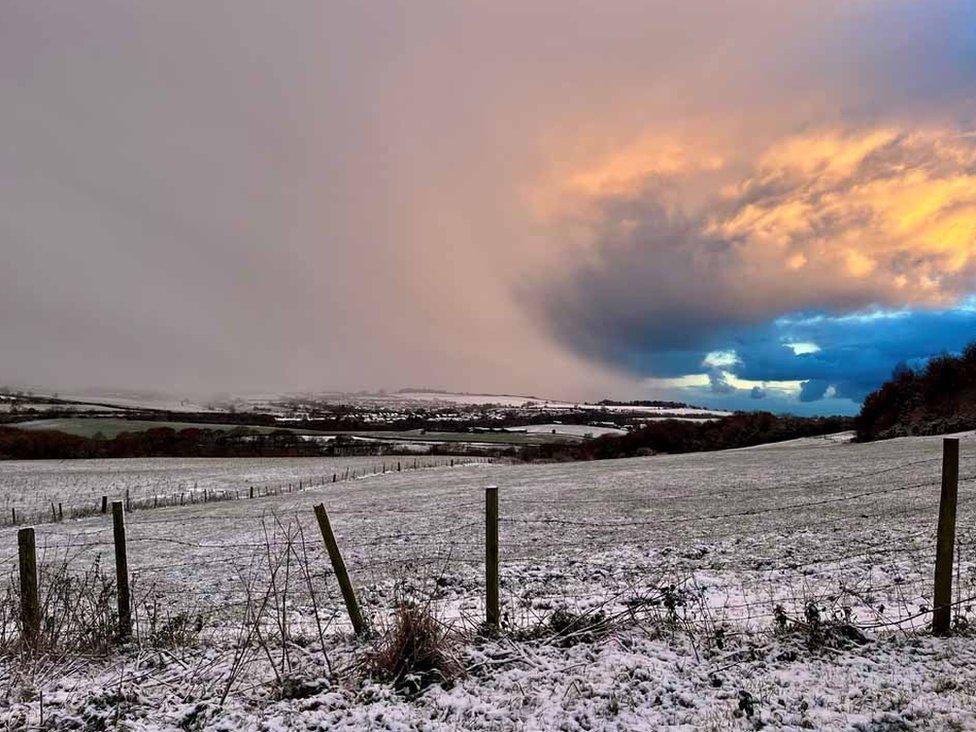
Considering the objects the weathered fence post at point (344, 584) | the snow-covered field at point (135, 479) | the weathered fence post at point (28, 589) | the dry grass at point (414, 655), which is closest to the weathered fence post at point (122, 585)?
the weathered fence post at point (28, 589)

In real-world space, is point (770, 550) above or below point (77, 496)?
above

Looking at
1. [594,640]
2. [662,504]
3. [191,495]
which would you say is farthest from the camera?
[191,495]

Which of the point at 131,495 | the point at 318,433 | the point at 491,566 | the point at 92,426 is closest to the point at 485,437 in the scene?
the point at 318,433

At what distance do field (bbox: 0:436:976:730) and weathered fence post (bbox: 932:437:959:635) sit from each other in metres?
0.26

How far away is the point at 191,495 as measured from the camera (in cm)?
4884

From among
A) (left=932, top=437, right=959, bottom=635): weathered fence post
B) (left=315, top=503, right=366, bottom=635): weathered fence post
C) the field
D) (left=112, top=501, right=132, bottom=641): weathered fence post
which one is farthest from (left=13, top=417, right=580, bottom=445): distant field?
(left=315, top=503, right=366, bottom=635): weathered fence post

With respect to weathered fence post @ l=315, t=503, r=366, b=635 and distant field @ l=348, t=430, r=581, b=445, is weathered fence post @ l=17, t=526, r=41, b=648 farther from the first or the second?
distant field @ l=348, t=430, r=581, b=445

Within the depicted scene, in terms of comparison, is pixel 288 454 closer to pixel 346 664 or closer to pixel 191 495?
pixel 191 495

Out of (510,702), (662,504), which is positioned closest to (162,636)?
(510,702)

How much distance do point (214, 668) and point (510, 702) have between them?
10.0ft

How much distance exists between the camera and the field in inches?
225

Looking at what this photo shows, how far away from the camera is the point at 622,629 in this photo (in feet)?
24.0

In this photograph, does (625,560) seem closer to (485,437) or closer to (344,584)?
(344,584)

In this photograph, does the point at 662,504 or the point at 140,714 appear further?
the point at 662,504
